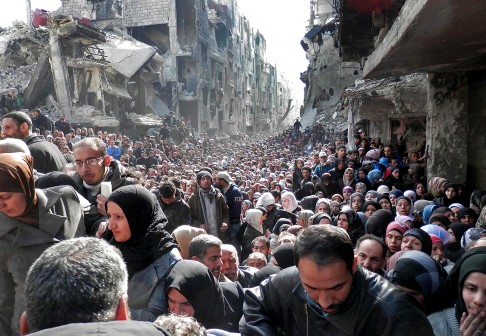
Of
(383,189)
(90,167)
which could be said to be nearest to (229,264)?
(90,167)

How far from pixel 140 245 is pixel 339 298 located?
1200 millimetres

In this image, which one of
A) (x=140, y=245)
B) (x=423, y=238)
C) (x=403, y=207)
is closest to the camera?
(x=140, y=245)

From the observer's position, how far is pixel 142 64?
28391 mm

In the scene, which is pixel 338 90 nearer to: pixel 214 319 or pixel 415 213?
pixel 415 213

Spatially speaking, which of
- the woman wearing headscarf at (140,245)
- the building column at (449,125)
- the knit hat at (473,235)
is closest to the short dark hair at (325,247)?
the woman wearing headscarf at (140,245)

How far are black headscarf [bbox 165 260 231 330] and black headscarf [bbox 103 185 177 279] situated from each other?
18 cm

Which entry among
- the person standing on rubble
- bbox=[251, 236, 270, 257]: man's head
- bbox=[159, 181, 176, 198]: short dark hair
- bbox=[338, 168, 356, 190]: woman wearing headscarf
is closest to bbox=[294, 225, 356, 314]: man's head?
bbox=[251, 236, 270, 257]: man's head

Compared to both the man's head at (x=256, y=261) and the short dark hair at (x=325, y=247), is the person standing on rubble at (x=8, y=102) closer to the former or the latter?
the man's head at (x=256, y=261)

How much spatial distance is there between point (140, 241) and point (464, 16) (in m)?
3.31

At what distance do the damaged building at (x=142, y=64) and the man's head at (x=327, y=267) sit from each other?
70.3 feet

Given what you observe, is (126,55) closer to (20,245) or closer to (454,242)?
(454,242)

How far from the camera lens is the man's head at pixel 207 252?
320 cm

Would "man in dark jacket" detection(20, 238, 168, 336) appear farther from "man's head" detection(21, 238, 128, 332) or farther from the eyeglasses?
the eyeglasses

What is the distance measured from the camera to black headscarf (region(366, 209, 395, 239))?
5.26m
